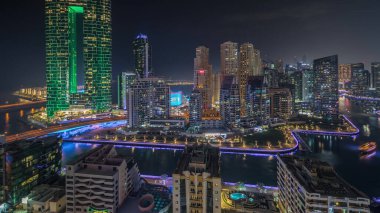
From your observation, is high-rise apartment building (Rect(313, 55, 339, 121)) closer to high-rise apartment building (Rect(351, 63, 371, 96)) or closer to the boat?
the boat

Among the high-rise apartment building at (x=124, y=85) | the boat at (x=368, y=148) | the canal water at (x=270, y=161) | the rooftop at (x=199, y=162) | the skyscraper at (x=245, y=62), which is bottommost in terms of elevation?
the canal water at (x=270, y=161)

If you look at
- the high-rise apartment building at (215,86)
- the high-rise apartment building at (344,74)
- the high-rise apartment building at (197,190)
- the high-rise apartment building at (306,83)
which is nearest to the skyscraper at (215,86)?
→ the high-rise apartment building at (215,86)

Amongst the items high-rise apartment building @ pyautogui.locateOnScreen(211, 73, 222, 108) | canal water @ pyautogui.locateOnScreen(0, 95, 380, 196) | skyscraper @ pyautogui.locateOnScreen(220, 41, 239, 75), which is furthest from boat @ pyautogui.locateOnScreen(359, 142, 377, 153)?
high-rise apartment building @ pyautogui.locateOnScreen(211, 73, 222, 108)

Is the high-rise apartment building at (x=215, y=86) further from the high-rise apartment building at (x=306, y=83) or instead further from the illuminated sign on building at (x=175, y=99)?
the high-rise apartment building at (x=306, y=83)

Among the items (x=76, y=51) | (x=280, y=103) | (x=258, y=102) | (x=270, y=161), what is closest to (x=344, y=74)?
(x=280, y=103)

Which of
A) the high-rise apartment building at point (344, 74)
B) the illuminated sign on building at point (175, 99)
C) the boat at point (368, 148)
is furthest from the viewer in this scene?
the high-rise apartment building at point (344, 74)
